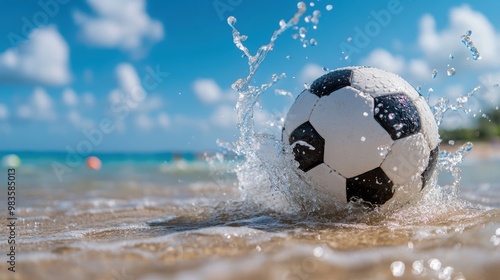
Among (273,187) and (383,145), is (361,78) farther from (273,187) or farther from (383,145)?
(273,187)

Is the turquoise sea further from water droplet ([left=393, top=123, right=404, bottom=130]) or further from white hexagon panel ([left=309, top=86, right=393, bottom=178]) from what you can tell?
water droplet ([left=393, top=123, right=404, bottom=130])

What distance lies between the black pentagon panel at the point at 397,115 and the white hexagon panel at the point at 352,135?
0.16 feet

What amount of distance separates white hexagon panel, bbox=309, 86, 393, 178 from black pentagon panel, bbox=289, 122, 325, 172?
1.9 inches

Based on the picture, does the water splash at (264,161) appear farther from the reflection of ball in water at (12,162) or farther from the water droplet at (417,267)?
the reflection of ball in water at (12,162)

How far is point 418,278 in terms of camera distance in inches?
84.1

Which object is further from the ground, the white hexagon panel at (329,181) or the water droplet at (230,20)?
the water droplet at (230,20)

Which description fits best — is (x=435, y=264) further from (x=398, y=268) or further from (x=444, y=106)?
Answer: (x=444, y=106)

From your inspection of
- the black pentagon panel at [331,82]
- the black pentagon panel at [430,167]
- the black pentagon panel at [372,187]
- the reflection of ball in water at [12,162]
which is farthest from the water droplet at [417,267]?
the reflection of ball in water at [12,162]

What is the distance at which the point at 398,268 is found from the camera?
2252 mm

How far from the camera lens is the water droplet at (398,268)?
2.19 metres

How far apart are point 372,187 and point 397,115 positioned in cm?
62

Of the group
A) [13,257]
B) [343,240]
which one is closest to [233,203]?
[343,240]

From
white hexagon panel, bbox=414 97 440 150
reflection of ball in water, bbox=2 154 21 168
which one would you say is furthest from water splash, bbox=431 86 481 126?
reflection of ball in water, bbox=2 154 21 168

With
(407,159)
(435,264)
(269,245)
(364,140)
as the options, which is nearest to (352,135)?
(364,140)
